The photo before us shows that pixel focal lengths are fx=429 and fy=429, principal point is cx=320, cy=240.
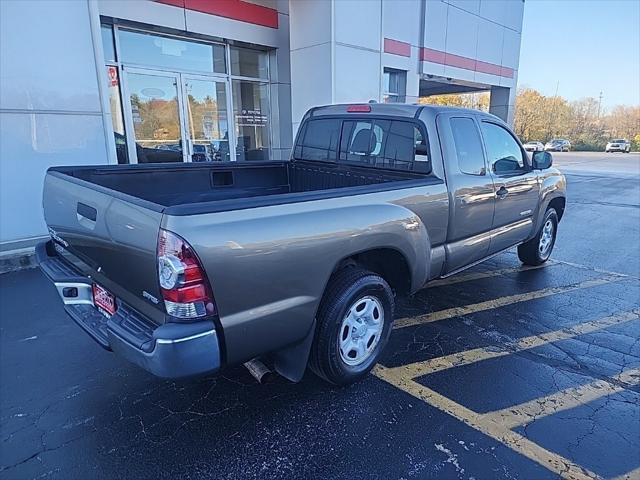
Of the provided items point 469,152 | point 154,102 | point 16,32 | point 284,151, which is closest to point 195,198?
point 469,152

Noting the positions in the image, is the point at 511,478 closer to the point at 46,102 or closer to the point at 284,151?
the point at 46,102

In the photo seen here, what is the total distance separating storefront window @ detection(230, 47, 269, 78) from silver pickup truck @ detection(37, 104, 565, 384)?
6541 mm

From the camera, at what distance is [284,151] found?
11227mm

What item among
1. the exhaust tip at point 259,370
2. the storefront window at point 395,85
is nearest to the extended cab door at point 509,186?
the exhaust tip at point 259,370

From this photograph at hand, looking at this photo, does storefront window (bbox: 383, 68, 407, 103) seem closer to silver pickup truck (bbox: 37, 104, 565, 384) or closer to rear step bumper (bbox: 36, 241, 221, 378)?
silver pickup truck (bbox: 37, 104, 565, 384)

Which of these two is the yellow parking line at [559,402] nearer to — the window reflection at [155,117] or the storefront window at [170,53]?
the window reflection at [155,117]

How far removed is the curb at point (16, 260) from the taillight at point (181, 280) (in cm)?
458

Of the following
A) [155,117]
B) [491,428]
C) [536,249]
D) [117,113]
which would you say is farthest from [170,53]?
[491,428]

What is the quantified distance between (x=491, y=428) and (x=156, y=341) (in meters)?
2.08

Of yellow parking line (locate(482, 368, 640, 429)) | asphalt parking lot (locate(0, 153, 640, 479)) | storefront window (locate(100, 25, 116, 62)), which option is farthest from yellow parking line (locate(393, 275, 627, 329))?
storefront window (locate(100, 25, 116, 62))

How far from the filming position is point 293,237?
236 cm

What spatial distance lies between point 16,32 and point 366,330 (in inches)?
242

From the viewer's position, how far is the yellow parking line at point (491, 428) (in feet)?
7.77

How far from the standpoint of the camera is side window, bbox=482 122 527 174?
14.4 feet
